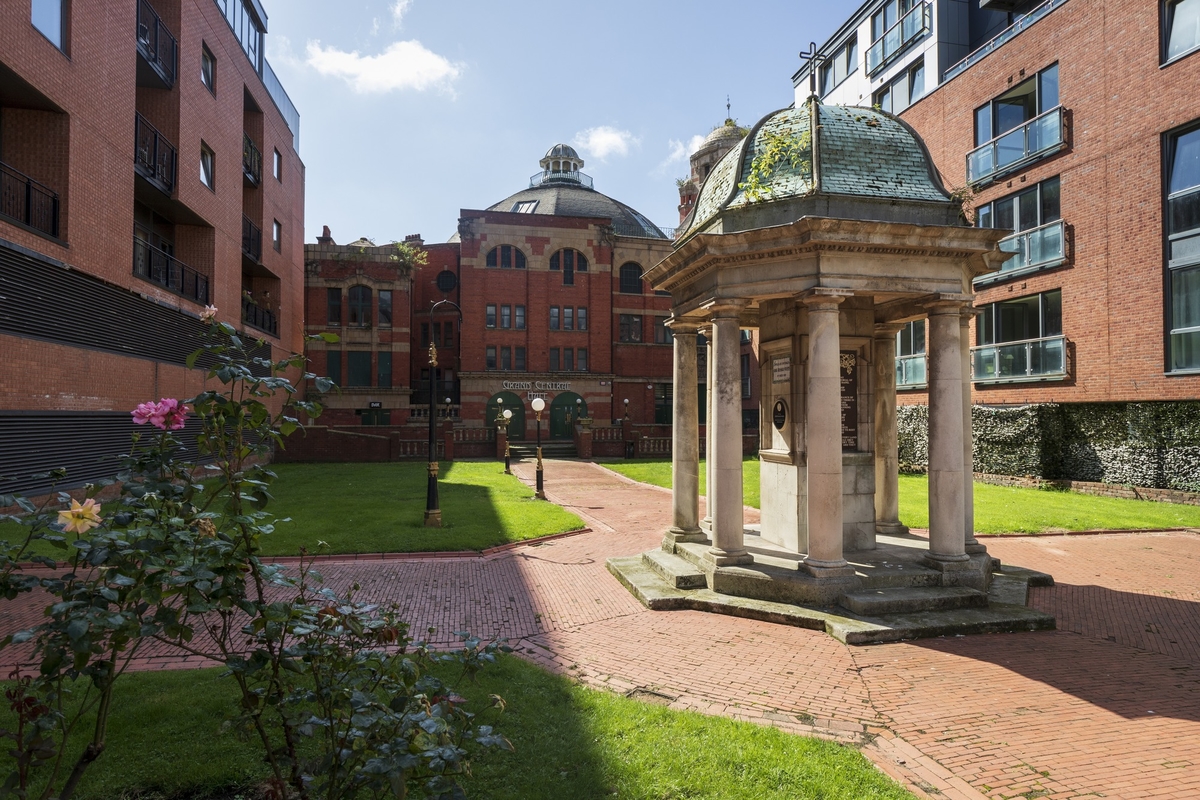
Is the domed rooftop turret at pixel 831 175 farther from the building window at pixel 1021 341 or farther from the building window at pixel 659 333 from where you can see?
the building window at pixel 659 333

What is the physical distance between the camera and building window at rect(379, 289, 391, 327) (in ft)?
132

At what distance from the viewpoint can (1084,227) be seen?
1958 cm

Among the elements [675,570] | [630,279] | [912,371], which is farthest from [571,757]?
[630,279]

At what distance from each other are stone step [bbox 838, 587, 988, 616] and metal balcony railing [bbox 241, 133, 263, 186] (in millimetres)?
28415

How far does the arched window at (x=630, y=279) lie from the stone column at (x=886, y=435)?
1294 inches

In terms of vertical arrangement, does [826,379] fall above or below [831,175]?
below

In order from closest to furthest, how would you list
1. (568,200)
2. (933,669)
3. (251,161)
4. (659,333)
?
(933,669), (251,161), (659,333), (568,200)

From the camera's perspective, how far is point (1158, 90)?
17531 mm

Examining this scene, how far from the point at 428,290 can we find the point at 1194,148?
38.7 meters

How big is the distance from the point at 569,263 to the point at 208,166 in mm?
22800

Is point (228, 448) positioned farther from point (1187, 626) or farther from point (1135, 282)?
point (1135, 282)

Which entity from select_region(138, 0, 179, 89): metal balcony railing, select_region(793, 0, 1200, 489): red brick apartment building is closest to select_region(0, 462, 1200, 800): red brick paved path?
select_region(793, 0, 1200, 489): red brick apartment building

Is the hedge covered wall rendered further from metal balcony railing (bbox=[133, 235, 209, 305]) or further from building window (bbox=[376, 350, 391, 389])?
building window (bbox=[376, 350, 391, 389])

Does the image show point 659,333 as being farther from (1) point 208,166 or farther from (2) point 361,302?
(1) point 208,166
